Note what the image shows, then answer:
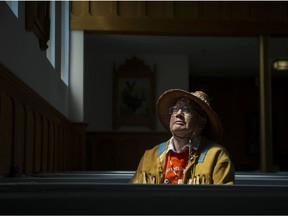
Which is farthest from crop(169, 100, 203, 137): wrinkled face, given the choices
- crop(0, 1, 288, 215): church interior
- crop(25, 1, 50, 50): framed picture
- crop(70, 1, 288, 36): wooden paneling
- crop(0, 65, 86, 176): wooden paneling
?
crop(70, 1, 288, 36): wooden paneling

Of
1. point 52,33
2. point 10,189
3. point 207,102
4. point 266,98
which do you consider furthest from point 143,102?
point 10,189

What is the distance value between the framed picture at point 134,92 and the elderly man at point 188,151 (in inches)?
460

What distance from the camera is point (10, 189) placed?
1.34 meters

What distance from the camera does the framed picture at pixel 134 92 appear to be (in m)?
15.8

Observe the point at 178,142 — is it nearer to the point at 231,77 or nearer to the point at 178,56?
the point at 178,56

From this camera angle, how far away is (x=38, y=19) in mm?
7535

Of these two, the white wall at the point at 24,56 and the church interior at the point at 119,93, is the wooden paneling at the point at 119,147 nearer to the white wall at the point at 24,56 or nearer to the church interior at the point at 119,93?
the church interior at the point at 119,93

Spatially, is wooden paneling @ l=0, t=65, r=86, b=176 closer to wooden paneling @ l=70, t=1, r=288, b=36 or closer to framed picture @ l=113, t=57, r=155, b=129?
wooden paneling @ l=70, t=1, r=288, b=36

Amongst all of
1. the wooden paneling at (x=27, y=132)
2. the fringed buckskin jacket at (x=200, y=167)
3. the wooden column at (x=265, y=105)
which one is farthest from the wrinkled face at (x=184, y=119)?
the wooden column at (x=265, y=105)

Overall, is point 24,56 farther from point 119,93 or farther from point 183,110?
point 119,93

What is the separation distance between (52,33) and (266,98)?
5.20m

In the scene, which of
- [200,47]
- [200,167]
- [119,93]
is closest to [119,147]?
[119,93]

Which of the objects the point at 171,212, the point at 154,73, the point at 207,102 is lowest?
the point at 171,212

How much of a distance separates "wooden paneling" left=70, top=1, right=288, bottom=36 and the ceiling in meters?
1.32
